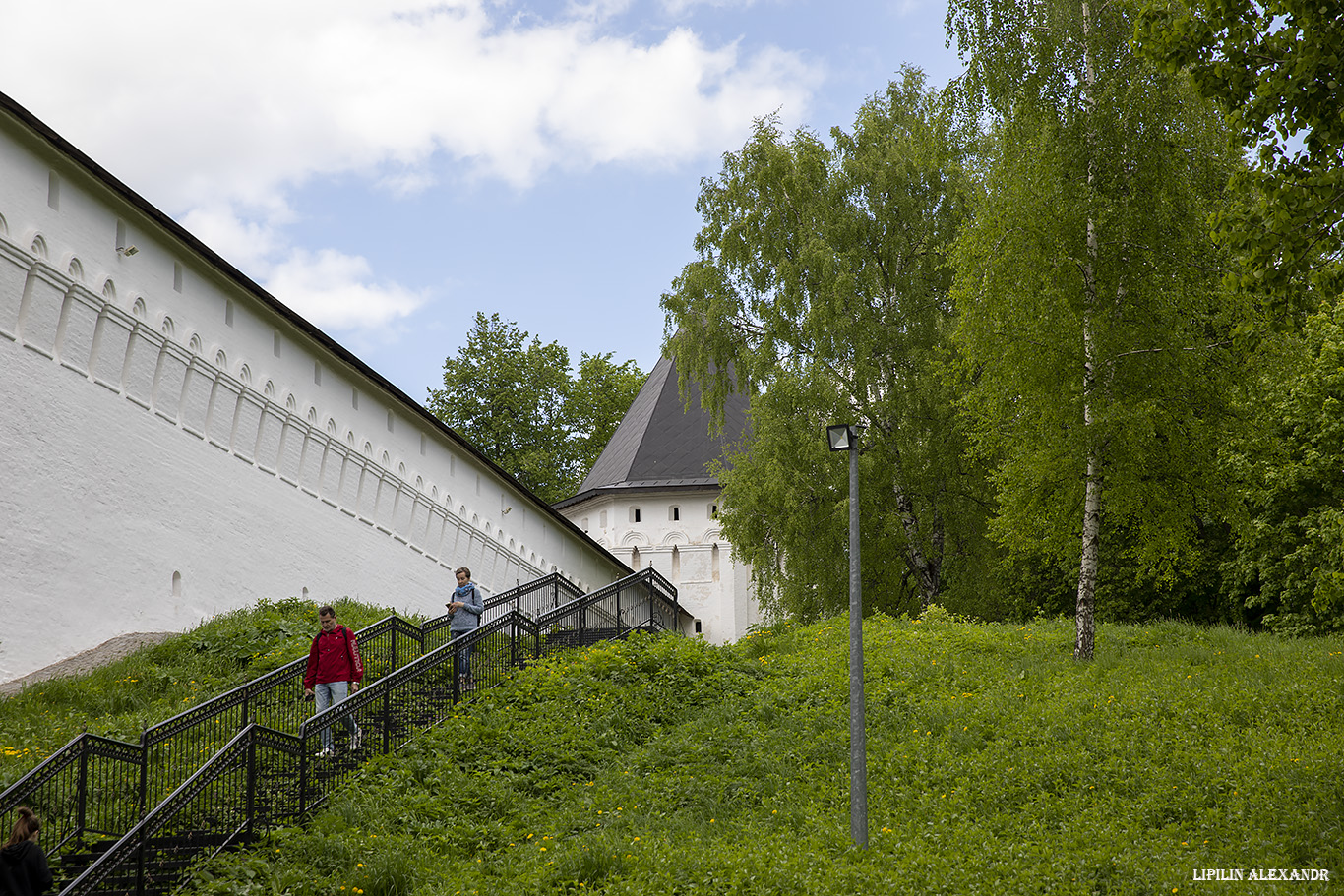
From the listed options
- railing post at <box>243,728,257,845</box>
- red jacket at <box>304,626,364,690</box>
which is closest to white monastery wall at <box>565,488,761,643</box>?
red jacket at <box>304,626,364,690</box>

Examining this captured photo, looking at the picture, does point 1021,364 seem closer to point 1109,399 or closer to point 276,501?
point 1109,399

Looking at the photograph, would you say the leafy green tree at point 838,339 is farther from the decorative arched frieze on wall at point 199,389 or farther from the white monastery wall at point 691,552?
the white monastery wall at point 691,552

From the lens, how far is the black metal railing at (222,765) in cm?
930

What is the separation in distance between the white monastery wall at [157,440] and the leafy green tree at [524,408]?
70.6 feet

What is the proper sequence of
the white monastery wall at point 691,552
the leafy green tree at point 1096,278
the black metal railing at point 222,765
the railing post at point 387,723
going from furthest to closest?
the white monastery wall at point 691,552
the leafy green tree at point 1096,278
the railing post at point 387,723
the black metal railing at point 222,765

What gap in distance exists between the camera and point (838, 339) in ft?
80.8

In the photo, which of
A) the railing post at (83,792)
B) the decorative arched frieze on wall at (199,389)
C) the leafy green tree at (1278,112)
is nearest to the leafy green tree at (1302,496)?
the leafy green tree at (1278,112)

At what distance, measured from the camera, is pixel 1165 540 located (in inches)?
673

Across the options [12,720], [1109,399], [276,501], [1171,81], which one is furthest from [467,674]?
[1171,81]

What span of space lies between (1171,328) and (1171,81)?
3.46 metres

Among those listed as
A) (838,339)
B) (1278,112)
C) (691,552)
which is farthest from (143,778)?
(691,552)

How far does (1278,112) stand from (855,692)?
252 inches

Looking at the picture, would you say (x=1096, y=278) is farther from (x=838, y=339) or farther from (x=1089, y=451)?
(x=838, y=339)

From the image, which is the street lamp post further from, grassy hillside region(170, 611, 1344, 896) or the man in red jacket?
the man in red jacket
